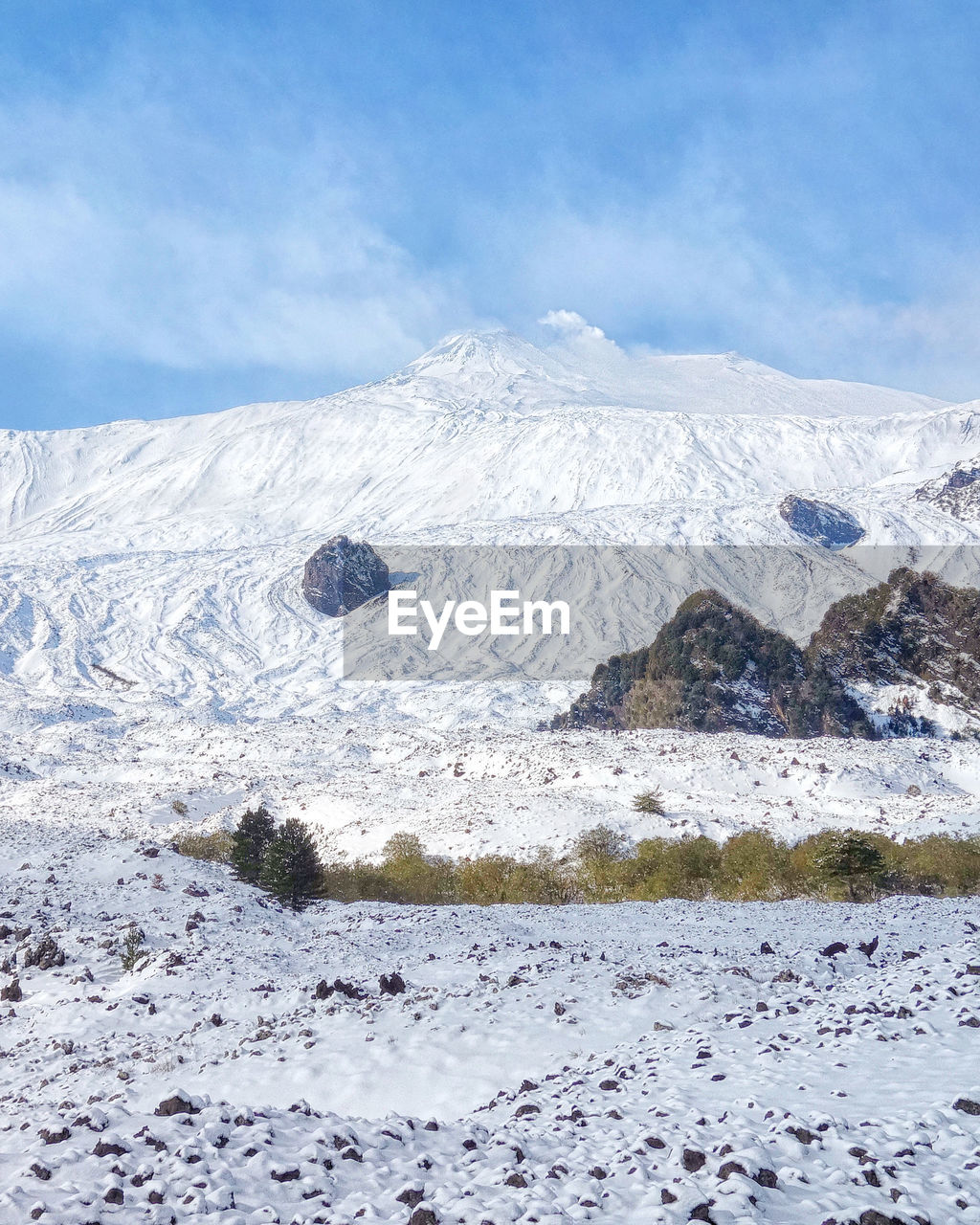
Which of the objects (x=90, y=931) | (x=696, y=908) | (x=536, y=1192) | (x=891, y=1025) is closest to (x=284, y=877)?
(x=90, y=931)

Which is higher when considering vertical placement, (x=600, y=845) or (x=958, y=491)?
(x=958, y=491)

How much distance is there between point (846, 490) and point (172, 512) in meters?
132

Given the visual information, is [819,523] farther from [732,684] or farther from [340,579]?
[732,684]

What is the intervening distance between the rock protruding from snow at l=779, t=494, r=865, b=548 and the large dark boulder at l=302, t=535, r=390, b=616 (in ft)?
223

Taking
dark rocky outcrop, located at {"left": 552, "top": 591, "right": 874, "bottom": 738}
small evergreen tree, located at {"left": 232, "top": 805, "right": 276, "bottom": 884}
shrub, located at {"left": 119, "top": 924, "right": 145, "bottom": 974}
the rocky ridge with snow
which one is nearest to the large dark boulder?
the rocky ridge with snow

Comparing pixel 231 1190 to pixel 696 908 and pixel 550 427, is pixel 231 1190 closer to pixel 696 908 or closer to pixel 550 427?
pixel 696 908

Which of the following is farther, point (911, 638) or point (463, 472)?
point (463, 472)

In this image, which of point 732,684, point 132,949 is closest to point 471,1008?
point 132,949

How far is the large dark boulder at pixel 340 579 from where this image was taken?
13000 centimetres

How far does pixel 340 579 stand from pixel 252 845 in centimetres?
9920

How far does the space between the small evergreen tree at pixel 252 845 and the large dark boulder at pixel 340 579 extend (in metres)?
95.1

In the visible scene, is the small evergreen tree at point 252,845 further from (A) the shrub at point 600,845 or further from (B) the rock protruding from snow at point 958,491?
(B) the rock protruding from snow at point 958,491

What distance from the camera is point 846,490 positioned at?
16200 centimetres

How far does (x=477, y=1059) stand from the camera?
1122cm
